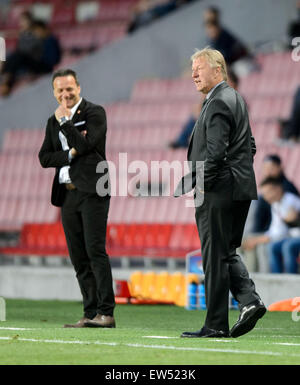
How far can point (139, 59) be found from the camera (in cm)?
1945

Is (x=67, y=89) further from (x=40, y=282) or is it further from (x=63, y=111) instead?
(x=40, y=282)

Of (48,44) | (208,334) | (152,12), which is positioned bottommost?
(208,334)

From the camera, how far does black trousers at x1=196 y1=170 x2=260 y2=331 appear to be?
7.05 metres

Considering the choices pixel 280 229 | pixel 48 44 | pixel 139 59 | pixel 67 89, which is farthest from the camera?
pixel 48 44

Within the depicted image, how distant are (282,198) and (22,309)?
286cm

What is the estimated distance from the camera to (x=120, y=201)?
53.6 feet

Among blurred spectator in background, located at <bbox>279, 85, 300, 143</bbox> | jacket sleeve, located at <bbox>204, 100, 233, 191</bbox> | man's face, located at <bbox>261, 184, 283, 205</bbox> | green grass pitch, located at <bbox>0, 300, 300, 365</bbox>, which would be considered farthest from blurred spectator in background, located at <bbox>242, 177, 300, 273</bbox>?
jacket sleeve, located at <bbox>204, 100, 233, 191</bbox>

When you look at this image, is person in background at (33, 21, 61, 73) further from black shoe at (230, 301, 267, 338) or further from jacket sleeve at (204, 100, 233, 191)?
black shoe at (230, 301, 267, 338)

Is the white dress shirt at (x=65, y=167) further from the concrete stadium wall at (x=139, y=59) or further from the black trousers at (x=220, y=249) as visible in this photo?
the concrete stadium wall at (x=139, y=59)

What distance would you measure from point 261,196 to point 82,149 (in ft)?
14.5

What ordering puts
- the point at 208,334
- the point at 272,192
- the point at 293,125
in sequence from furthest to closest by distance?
1. the point at 293,125
2. the point at 272,192
3. the point at 208,334

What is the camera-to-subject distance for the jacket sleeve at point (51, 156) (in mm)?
8117

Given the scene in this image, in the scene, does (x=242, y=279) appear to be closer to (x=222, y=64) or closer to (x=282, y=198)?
(x=222, y=64)

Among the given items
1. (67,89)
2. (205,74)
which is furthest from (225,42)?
(205,74)
